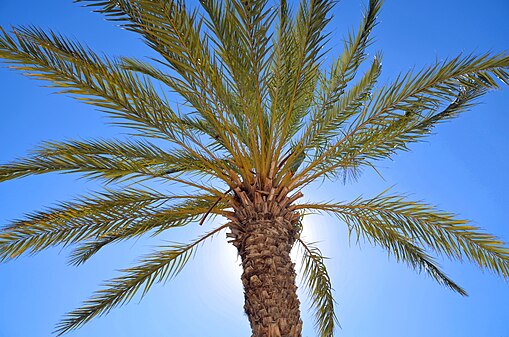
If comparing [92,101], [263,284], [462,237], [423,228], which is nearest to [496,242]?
[462,237]

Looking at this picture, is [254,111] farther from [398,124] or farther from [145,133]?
[398,124]

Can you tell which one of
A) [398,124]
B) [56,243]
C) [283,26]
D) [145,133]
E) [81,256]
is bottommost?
[56,243]

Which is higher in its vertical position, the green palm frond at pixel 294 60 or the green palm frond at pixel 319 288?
the green palm frond at pixel 294 60

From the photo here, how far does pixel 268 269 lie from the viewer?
21.3 feet

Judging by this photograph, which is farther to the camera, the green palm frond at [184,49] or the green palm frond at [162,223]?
the green palm frond at [162,223]

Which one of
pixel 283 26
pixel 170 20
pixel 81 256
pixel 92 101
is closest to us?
pixel 170 20

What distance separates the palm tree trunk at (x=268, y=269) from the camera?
620cm

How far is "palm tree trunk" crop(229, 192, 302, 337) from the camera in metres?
6.20

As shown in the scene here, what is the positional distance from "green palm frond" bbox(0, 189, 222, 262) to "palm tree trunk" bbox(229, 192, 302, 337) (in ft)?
3.44

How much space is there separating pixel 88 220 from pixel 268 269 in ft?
8.33

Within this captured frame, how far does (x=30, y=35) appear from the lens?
611 cm

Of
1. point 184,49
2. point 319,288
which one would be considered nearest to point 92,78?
point 184,49

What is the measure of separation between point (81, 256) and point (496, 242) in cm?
645

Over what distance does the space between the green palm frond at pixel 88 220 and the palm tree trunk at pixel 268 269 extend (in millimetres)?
1047
